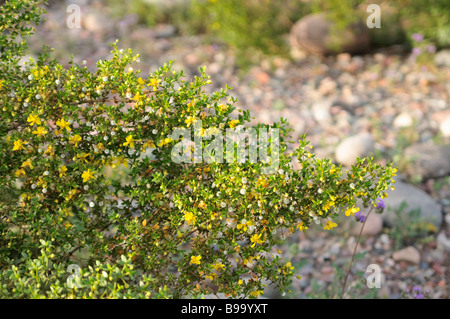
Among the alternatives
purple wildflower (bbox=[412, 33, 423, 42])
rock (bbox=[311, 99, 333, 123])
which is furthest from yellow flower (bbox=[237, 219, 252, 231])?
purple wildflower (bbox=[412, 33, 423, 42])

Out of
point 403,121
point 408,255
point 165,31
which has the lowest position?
point 408,255

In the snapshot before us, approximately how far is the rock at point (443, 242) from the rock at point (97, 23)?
506cm

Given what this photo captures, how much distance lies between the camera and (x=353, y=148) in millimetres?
4082

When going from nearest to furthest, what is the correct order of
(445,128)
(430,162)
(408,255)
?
(408,255)
(430,162)
(445,128)

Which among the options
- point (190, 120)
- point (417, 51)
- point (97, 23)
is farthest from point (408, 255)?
point (97, 23)

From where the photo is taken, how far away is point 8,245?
2.03m

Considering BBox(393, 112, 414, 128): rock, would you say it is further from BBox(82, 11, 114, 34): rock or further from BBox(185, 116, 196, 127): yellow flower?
BBox(82, 11, 114, 34): rock

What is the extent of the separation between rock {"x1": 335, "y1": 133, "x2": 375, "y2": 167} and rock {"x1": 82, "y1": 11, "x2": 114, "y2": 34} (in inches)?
158

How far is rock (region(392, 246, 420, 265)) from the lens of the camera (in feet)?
10.8

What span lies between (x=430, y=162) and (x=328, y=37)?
8.17ft

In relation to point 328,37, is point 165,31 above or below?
above

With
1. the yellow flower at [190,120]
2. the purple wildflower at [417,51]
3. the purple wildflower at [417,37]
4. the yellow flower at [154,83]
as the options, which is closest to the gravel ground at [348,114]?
the purple wildflower at [417,51]

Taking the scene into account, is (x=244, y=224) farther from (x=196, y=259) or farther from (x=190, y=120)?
(x=190, y=120)

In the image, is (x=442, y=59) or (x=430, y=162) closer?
(x=430, y=162)
